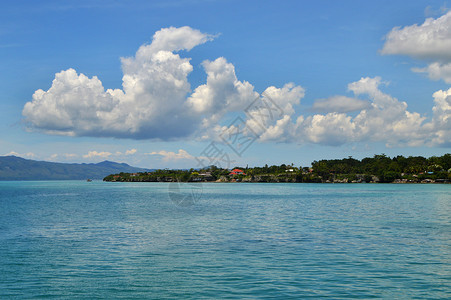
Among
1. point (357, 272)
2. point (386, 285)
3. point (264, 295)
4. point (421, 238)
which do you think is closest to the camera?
point (264, 295)

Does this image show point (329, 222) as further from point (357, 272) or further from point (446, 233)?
point (357, 272)

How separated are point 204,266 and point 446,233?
31.9m

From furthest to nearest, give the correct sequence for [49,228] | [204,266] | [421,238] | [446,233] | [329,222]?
[329,222]
[49,228]
[446,233]
[421,238]
[204,266]

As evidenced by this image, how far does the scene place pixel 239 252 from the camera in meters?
33.6

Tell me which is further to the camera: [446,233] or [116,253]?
[446,233]

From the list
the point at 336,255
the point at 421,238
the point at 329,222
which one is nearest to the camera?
the point at 336,255

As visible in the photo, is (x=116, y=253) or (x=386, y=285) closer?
(x=386, y=285)

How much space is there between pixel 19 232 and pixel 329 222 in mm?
40763

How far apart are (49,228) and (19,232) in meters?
4.07

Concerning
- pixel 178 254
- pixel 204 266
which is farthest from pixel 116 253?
pixel 204 266

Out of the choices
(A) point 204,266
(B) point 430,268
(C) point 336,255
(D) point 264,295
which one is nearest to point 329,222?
(C) point 336,255

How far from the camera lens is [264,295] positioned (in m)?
21.8

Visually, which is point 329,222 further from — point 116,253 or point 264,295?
point 264,295

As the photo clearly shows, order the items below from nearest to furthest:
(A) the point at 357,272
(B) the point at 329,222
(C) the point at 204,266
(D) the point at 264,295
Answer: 1. (D) the point at 264,295
2. (A) the point at 357,272
3. (C) the point at 204,266
4. (B) the point at 329,222
